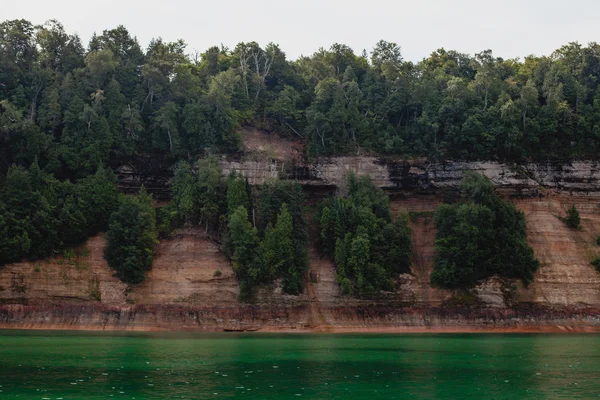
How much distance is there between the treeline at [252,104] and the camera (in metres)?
89.7

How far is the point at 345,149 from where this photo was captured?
95188 millimetres

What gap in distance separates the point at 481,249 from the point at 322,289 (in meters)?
18.3

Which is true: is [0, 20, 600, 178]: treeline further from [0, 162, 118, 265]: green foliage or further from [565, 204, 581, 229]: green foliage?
[565, 204, 581, 229]: green foliage

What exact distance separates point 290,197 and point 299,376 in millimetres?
51949

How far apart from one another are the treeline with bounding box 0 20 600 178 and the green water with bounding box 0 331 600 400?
1508 inches

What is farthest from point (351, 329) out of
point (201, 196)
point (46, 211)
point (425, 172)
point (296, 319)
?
point (46, 211)

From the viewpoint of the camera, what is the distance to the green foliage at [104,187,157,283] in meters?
79.4

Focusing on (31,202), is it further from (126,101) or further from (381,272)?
(381,272)

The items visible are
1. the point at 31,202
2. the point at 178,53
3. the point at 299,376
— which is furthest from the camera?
the point at 178,53

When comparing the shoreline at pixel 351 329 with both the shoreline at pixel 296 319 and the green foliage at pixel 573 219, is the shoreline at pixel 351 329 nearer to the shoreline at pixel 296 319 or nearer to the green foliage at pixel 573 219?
the shoreline at pixel 296 319

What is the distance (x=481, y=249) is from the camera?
276 ft

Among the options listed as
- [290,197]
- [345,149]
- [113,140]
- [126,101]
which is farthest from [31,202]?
[345,149]

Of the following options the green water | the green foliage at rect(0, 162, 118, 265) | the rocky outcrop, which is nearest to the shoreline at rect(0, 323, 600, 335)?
the green foliage at rect(0, 162, 118, 265)

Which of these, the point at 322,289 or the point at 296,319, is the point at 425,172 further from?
the point at 296,319
